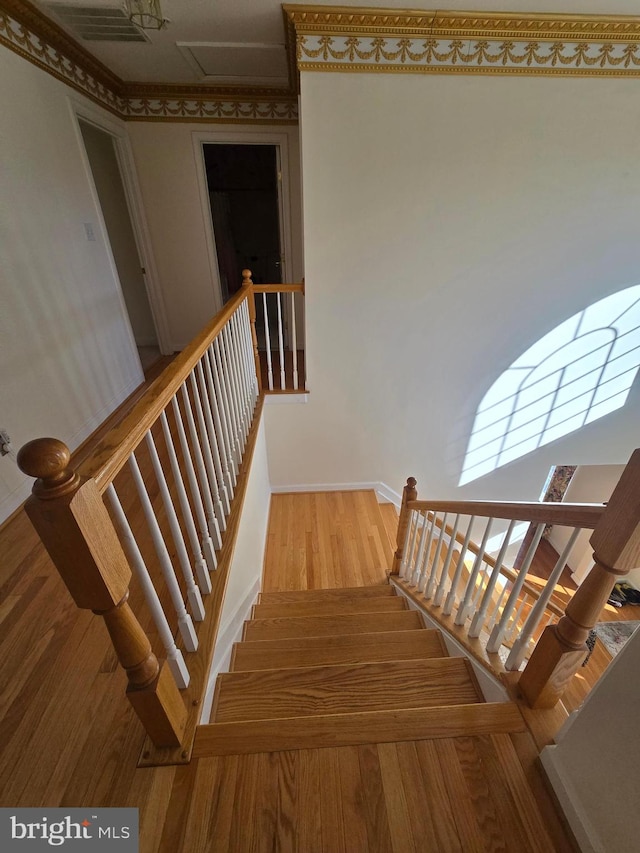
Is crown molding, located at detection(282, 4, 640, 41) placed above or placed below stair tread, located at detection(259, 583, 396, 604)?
above

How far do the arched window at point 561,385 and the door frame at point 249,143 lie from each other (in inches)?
101

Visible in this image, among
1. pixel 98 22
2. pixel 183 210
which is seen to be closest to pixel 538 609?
pixel 98 22

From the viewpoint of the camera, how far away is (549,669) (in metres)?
0.92

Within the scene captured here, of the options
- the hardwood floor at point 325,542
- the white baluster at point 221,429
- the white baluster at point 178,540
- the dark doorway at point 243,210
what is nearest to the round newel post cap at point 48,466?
the white baluster at point 178,540

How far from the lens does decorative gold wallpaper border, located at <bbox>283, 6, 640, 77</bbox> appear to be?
1975mm

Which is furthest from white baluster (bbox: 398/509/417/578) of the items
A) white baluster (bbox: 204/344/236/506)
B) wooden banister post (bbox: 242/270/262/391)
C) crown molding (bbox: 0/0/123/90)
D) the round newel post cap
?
crown molding (bbox: 0/0/123/90)

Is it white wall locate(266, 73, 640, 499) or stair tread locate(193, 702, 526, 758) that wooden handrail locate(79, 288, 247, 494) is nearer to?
stair tread locate(193, 702, 526, 758)

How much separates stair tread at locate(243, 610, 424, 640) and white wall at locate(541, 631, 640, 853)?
3.40 ft

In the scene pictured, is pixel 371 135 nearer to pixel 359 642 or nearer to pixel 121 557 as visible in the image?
pixel 121 557

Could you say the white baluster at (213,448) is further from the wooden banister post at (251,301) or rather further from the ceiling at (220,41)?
the ceiling at (220,41)

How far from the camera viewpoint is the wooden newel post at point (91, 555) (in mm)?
534

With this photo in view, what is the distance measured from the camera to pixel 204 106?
3057 mm

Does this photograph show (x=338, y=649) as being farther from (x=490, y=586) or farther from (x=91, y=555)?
(x=91, y=555)

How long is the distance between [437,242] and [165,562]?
2.71m
